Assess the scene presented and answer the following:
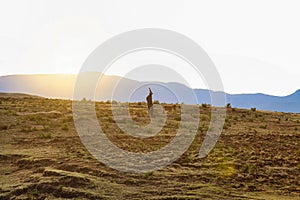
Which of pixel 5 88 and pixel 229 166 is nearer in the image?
pixel 229 166

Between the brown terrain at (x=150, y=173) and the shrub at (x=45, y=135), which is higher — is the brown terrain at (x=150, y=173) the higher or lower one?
the lower one

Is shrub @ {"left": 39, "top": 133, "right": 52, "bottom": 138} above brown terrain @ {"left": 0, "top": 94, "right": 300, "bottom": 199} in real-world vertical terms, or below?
above

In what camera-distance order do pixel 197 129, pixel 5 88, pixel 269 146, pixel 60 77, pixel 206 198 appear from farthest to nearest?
pixel 5 88, pixel 60 77, pixel 197 129, pixel 269 146, pixel 206 198

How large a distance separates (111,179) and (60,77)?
9169 centimetres

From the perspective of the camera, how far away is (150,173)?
41.2 feet

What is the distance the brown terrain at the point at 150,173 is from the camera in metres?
11.1

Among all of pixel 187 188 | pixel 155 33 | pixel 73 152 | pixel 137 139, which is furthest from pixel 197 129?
pixel 187 188

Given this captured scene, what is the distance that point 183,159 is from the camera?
14.5 m

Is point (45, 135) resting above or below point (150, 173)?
above

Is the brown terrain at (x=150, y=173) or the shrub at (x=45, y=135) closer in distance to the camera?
the brown terrain at (x=150, y=173)

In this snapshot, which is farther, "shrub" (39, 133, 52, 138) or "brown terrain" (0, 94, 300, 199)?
"shrub" (39, 133, 52, 138)

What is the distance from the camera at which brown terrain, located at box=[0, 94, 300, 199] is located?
36.4 feet

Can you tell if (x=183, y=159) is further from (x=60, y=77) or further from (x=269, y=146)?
(x=60, y=77)

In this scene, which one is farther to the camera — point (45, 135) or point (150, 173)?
point (45, 135)
